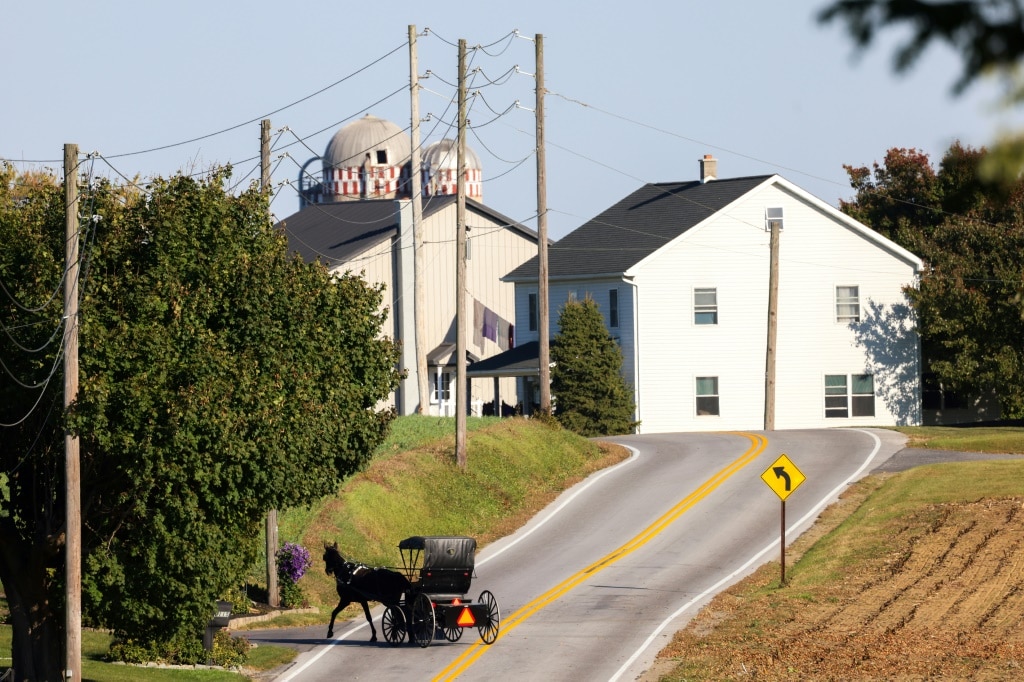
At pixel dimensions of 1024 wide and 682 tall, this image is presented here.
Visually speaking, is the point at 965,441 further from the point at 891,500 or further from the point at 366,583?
the point at 366,583

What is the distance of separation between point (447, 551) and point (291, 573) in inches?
315

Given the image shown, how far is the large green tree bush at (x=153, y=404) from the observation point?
19.8 meters

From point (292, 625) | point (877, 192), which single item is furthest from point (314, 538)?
point (877, 192)

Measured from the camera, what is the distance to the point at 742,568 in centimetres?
3231

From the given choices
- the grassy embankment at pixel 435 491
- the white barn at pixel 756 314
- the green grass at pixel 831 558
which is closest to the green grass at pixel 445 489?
the grassy embankment at pixel 435 491

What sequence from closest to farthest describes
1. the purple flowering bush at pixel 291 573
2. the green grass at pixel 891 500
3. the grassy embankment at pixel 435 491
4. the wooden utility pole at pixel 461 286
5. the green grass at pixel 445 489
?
the purple flowering bush at pixel 291 573
the green grass at pixel 891 500
the grassy embankment at pixel 435 491
the green grass at pixel 445 489
the wooden utility pole at pixel 461 286

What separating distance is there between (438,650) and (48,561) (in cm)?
688

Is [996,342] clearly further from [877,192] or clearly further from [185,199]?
[185,199]

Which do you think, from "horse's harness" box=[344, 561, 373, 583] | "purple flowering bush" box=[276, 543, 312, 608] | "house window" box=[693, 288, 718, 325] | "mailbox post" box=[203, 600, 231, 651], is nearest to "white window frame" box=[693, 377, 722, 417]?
"house window" box=[693, 288, 718, 325]

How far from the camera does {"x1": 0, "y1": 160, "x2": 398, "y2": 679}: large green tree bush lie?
19.8 meters

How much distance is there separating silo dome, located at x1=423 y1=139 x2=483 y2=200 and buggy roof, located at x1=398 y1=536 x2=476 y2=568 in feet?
195

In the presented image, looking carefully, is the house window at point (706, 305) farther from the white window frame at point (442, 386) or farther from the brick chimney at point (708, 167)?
the white window frame at point (442, 386)

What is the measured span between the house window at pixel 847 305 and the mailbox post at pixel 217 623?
38.8 metres

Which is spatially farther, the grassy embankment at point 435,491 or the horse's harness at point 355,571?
the grassy embankment at point 435,491
